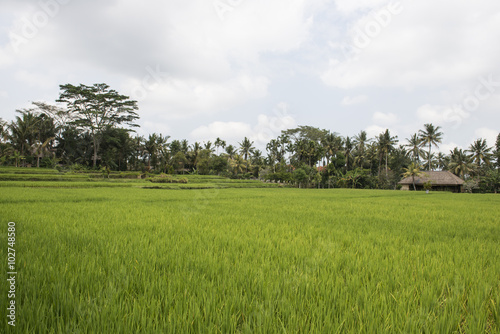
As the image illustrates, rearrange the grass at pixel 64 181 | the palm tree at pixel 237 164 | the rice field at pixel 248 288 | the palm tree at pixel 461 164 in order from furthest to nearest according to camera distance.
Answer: the palm tree at pixel 237 164 → the palm tree at pixel 461 164 → the grass at pixel 64 181 → the rice field at pixel 248 288

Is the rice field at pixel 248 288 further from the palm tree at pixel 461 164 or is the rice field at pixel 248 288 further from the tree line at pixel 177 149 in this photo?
the palm tree at pixel 461 164

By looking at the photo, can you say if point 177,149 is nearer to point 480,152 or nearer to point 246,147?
point 246,147

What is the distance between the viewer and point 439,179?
3475 centimetres

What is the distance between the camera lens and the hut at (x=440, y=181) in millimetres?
33812

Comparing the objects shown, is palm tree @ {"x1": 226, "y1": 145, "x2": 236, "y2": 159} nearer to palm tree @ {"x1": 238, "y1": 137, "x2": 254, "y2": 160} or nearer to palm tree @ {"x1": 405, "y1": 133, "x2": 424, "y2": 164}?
palm tree @ {"x1": 238, "y1": 137, "x2": 254, "y2": 160}

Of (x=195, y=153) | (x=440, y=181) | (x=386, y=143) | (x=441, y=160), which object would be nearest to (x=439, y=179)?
(x=440, y=181)

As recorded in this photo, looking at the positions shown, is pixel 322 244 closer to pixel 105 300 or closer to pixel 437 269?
pixel 437 269

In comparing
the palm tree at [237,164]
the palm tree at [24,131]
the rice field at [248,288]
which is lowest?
the rice field at [248,288]

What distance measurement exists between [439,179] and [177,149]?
44157 mm

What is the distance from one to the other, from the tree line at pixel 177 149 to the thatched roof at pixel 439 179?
70.8 inches

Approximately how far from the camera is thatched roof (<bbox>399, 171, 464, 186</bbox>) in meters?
33.7

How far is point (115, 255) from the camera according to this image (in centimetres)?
234

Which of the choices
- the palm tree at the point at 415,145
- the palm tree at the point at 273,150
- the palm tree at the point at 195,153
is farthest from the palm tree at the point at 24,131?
the palm tree at the point at 415,145

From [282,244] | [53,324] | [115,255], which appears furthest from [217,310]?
[282,244]
